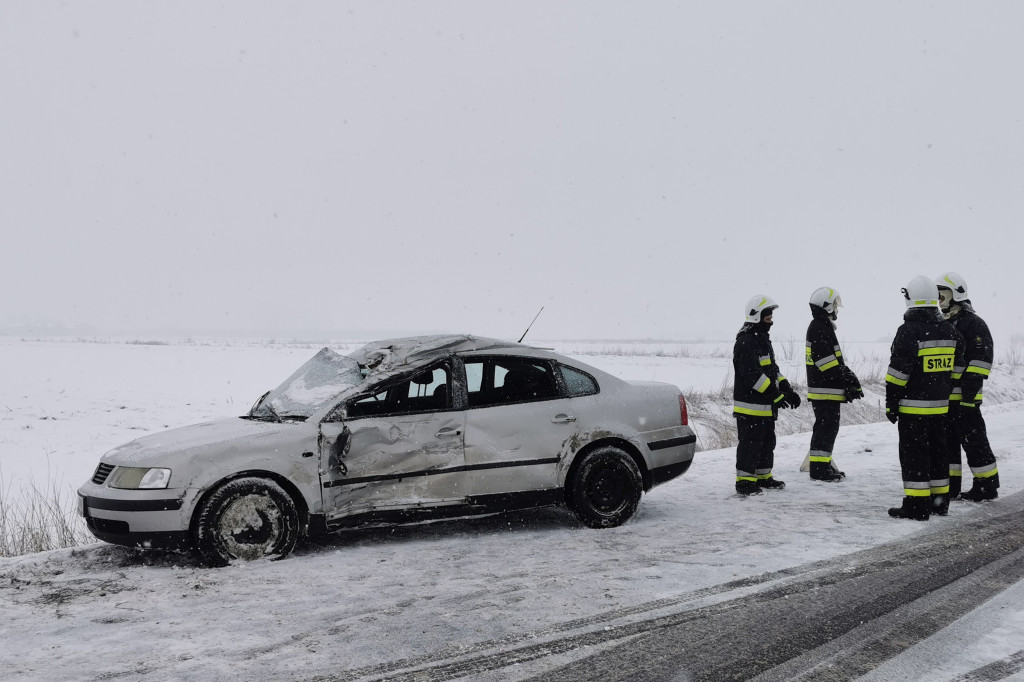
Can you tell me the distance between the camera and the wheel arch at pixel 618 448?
616 centimetres

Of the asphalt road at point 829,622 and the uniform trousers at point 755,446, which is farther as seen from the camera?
the uniform trousers at point 755,446

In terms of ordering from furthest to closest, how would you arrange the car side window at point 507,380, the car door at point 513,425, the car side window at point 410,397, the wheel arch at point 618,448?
the wheel arch at point 618,448
the car side window at point 507,380
the car door at point 513,425
the car side window at point 410,397

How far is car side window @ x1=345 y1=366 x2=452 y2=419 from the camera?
5633 millimetres

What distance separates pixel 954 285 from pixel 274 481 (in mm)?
6610

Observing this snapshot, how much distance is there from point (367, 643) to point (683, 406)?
12.7ft

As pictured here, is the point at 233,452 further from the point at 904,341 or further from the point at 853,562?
the point at 904,341

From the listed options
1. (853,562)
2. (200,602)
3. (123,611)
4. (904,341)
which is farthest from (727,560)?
(123,611)

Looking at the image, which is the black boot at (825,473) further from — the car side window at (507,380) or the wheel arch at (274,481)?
the wheel arch at (274,481)

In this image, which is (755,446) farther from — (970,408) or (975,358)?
(975,358)

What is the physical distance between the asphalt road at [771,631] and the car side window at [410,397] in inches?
90.7

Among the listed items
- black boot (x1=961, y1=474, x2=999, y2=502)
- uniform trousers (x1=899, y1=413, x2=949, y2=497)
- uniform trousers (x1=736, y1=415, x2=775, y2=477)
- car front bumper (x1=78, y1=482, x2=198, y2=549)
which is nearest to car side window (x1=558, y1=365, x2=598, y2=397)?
uniform trousers (x1=736, y1=415, x2=775, y2=477)

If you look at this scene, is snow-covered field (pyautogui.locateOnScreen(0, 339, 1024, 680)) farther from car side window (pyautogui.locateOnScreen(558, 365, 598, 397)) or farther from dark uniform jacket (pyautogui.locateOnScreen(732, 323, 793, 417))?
car side window (pyautogui.locateOnScreen(558, 365, 598, 397))

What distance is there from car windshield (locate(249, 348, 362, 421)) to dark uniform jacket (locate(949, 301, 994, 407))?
18.3ft

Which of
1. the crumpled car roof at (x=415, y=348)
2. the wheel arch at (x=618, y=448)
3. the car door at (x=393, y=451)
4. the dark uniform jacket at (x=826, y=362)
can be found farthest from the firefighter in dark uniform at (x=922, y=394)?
the car door at (x=393, y=451)
